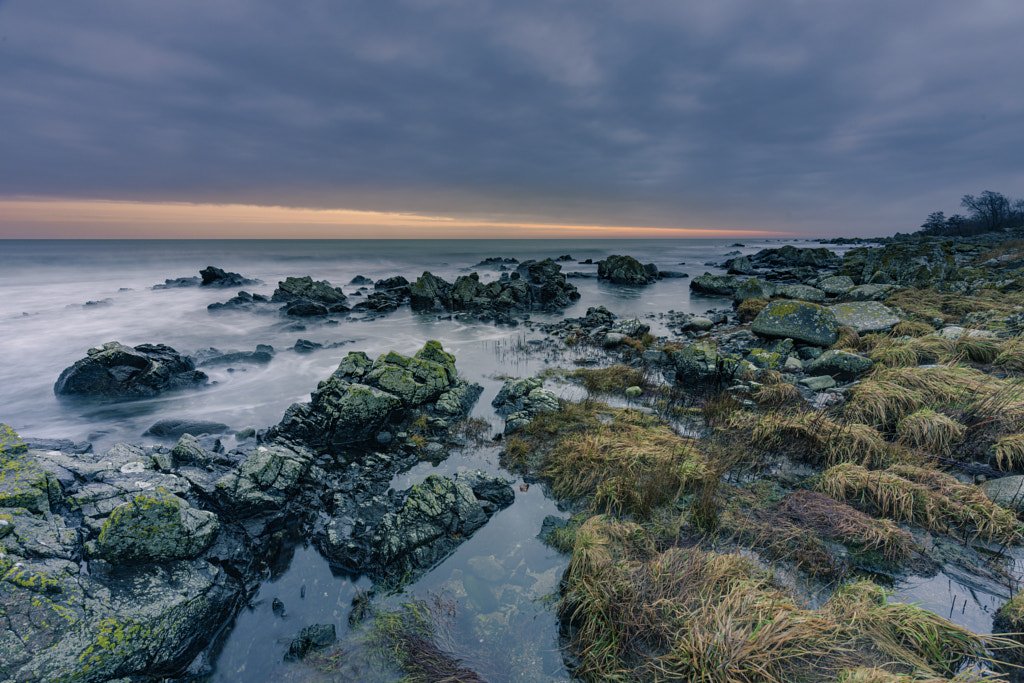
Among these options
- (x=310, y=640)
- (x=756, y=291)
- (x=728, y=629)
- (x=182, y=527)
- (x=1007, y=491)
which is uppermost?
(x=756, y=291)

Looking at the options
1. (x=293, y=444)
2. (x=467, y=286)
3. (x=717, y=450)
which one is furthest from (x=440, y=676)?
(x=467, y=286)

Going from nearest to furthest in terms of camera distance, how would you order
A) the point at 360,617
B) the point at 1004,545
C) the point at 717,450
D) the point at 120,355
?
1. the point at 1004,545
2. the point at 360,617
3. the point at 717,450
4. the point at 120,355

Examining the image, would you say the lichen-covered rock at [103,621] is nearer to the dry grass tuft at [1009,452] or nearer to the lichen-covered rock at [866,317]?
the dry grass tuft at [1009,452]

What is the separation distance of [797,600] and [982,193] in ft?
392

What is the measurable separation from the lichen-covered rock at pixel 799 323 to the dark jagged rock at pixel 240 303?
110 feet

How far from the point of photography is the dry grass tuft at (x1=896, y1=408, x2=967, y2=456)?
20.7 feet

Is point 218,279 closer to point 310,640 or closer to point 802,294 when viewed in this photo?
point 310,640

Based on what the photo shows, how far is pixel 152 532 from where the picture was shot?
4.82 meters

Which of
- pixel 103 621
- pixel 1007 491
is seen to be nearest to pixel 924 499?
pixel 1007 491

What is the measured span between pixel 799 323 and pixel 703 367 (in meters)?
5.80

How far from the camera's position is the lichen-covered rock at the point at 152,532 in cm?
460

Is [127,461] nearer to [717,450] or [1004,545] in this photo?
[717,450]

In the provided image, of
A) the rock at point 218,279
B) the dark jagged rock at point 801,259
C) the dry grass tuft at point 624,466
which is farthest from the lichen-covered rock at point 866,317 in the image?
the rock at point 218,279

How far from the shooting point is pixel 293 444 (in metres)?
8.77
